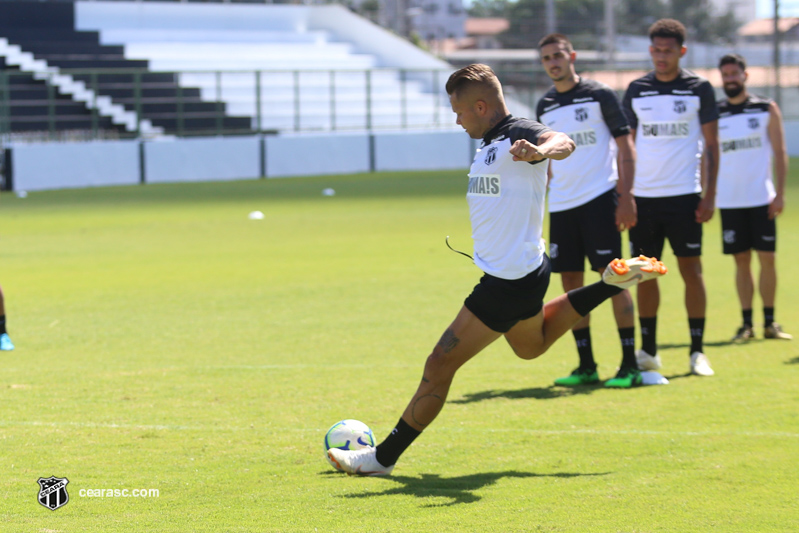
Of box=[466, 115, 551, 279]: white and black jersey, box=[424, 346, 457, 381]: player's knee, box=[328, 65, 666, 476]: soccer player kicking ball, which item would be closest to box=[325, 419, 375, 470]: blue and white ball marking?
box=[328, 65, 666, 476]: soccer player kicking ball

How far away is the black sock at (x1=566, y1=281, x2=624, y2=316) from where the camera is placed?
206 inches

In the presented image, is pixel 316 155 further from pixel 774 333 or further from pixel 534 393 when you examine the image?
pixel 534 393

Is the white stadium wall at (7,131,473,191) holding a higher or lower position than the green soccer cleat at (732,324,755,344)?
higher

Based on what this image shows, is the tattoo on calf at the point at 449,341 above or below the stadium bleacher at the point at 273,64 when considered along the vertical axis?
below

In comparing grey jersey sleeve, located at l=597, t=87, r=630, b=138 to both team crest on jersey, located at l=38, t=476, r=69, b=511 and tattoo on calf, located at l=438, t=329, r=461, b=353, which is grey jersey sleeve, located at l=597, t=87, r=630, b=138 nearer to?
tattoo on calf, located at l=438, t=329, r=461, b=353

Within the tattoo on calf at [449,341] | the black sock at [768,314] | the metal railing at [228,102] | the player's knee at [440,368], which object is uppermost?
the metal railing at [228,102]

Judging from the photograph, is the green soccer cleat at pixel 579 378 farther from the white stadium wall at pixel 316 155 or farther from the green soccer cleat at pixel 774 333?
the white stadium wall at pixel 316 155

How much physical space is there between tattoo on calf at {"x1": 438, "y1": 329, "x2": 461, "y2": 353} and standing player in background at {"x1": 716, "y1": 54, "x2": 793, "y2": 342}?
4302 mm

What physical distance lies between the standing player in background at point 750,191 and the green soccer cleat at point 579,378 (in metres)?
2.12

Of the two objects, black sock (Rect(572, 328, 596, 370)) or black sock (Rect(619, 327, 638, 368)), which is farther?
black sock (Rect(572, 328, 596, 370))

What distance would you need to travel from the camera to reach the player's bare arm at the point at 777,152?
27.8ft

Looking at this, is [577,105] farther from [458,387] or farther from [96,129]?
[96,129]

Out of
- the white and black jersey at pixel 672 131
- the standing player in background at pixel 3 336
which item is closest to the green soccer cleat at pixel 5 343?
the standing player in background at pixel 3 336

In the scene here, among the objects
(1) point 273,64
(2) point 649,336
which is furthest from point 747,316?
(1) point 273,64
